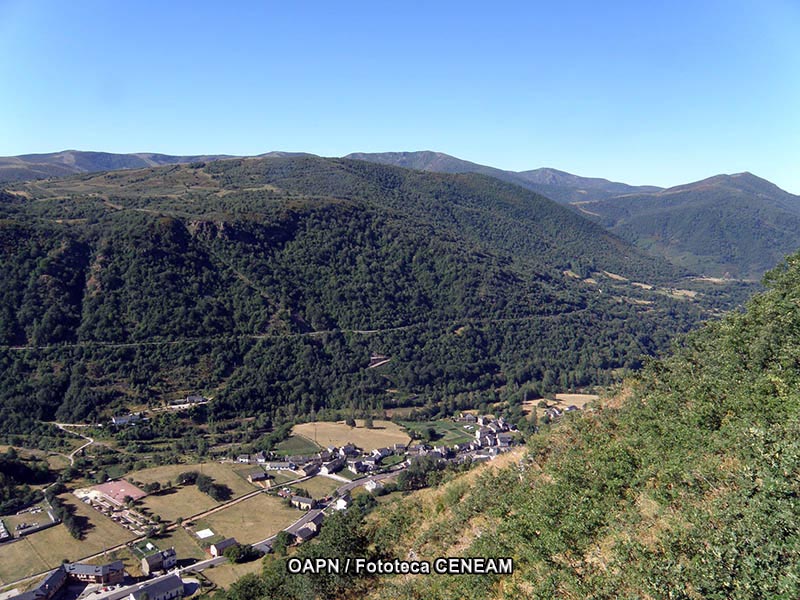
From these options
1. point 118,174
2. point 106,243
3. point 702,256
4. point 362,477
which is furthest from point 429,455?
point 702,256

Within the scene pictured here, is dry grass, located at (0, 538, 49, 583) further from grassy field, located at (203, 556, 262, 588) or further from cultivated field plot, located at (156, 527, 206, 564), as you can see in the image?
grassy field, located at (203, 556, 262, 588)

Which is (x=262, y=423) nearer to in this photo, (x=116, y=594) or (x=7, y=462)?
(x=7, y=462)

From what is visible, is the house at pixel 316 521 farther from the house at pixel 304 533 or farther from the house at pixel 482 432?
the house at pixel 482 432

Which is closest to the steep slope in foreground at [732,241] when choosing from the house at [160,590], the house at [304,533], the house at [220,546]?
the house at [304,533]

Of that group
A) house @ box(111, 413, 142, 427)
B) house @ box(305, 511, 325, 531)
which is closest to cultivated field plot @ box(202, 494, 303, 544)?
house @ box(305, 511, 325, 531)

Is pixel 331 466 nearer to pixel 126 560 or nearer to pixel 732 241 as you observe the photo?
pixel 126 560

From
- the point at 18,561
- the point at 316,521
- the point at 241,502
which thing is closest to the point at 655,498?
the point at 316,521
